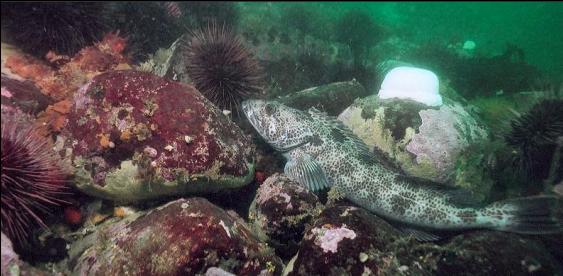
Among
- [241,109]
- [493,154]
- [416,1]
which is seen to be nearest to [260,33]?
[241,109]

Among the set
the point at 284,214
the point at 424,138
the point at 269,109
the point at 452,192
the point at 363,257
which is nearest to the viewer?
the point at 363,257

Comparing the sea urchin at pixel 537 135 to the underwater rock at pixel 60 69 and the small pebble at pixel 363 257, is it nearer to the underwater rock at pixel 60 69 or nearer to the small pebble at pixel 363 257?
the small pebble at pixel 363 257

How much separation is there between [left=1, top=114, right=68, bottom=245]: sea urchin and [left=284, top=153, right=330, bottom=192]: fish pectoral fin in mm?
3010

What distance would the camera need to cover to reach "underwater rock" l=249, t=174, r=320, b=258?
14.8ft

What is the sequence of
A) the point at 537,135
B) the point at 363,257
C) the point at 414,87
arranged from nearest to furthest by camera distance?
the point at 363,257 < the point at 537,135 < the point at 414,87

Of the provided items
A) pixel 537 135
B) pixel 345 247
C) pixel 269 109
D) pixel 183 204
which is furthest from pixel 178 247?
pixel 537 135

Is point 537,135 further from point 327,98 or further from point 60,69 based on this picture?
point 60,69

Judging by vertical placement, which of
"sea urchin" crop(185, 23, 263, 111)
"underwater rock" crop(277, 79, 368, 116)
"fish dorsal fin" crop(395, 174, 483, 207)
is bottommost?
"fish dorsal fin" crop(395, 174, 483, 207)

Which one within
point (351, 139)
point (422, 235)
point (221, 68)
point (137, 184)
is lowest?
point (422, 235)

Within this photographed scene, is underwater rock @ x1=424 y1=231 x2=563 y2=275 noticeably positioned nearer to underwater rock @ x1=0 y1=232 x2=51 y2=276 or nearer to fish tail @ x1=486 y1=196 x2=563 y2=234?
fish tail @ x1=486 y1=196 x2=563 y2=234

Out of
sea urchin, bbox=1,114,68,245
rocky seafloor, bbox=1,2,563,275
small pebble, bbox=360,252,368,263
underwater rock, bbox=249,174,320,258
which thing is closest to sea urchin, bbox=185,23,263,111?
rocky seafloor, bbox=1,2,563,275

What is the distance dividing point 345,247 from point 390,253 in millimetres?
504

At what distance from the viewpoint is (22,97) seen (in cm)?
470

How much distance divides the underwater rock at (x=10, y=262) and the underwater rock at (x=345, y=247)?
2.79 m
